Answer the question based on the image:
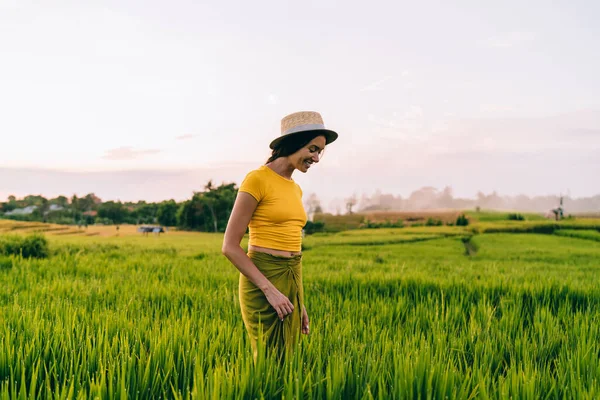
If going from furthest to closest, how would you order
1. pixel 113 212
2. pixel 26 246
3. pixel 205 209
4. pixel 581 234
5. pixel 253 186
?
pixel 205 209
pixel 113 212
pixel 581 234
pixel 26 246
pixel 253 186

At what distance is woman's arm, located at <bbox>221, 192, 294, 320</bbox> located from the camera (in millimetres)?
2635

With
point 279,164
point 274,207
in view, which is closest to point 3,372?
point 274,207

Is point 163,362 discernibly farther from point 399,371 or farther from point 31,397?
point 399,371

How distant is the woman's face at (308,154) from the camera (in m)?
2.75

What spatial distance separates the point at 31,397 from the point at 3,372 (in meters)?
0.78

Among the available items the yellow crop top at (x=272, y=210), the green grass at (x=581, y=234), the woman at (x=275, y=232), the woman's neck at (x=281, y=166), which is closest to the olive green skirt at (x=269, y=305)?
the woman at (x=275, y=232)

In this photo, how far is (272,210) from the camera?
107 inches

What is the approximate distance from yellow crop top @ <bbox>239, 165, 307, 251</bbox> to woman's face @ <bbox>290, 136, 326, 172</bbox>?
14cm

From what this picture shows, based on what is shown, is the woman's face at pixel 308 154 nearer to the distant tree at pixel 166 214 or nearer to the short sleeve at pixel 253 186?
the short sleeve at pixel 253 186

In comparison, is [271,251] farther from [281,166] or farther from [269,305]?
[281,166]

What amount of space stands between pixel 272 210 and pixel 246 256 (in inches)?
13.0

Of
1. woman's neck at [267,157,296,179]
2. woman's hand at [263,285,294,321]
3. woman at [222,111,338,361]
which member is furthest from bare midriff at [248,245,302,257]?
woman's neck at [267,157,296,179]

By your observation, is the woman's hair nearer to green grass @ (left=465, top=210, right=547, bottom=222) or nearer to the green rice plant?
the green rice plant

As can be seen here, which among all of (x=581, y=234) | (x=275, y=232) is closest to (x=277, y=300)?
(x=275, y=232)
